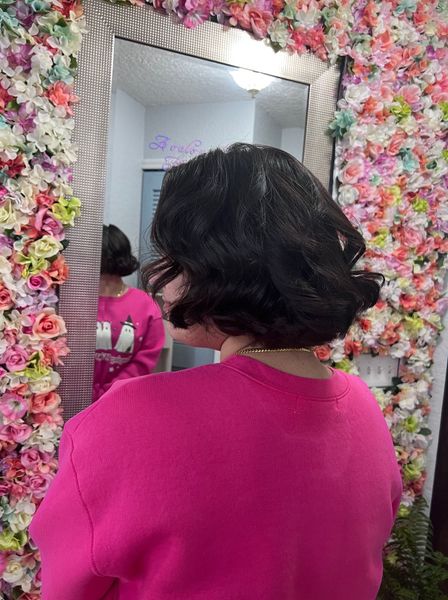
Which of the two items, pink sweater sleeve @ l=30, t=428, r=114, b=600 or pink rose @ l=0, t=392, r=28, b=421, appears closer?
pink sweater sleeve @ l=30, t=428, r=114, b=600

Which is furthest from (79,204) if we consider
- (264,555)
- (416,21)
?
(416,21)

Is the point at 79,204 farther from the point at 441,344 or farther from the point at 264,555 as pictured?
the point at 441,344

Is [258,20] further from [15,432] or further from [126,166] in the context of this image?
[15,432]

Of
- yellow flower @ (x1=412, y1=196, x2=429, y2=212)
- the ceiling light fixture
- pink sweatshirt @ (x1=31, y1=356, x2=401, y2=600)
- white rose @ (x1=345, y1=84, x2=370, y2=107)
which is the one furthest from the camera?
yellow flower @ (x1=412, y1=196, x2=429, y2=212)

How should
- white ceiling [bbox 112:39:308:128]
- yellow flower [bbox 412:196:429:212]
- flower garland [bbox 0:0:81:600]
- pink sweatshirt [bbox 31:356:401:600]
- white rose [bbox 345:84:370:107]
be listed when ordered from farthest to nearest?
yellow flower [bbox 412:196:429:212] → white rose [bbox 345:84:370:107] → white ceiling [bbox 112:39:308:128] → flower garland [bbox 0:0:81:600] → pink sweatshirt [bbox 31:356:401:600]

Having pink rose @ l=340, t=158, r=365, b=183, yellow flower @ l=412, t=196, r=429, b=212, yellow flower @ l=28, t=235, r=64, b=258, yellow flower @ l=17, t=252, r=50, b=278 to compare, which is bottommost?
yellow flower @ l=17, t=252, r=50, b=278

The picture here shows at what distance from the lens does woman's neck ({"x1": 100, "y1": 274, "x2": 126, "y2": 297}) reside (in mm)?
1130

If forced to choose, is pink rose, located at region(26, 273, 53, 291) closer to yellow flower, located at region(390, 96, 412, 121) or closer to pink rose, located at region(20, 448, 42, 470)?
pink rose, located at region(20, 448, 42, 470)

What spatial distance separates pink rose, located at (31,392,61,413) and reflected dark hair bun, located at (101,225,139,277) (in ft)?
0.97

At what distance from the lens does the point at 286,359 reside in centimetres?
59

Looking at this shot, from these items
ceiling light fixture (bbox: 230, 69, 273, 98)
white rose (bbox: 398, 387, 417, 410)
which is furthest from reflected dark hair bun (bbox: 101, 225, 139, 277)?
white rose (bbox: 398, 387, 417, 410)

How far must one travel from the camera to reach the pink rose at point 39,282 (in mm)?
1031

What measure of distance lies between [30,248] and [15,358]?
231 mm

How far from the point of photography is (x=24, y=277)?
3.39 ft
